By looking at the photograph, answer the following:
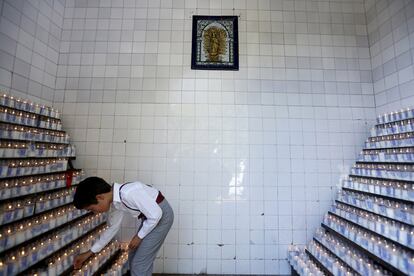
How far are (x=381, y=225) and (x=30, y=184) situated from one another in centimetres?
338

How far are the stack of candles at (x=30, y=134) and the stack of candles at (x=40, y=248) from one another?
1001 mm

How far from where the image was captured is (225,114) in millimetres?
3686

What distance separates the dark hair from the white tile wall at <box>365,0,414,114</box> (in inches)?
152

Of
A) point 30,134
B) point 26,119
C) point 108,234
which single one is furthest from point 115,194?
point 26,119

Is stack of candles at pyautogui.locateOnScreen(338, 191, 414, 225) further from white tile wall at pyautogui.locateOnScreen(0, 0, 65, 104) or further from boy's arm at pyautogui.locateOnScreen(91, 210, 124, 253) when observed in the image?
white tile wall at pyautogui.locateOnScreen(0, 0, 65, 104)

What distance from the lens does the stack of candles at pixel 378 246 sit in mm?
1846

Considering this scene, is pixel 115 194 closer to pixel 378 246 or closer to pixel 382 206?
pixel 378 246

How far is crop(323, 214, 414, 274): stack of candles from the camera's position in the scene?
6.06 feet

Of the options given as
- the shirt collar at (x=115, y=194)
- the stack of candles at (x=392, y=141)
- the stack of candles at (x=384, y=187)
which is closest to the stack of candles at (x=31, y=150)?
the shirt collar at (x=115, y=194)

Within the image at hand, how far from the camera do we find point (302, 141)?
3.65m

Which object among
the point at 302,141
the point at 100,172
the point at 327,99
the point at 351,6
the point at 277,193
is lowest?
the point at 277,193

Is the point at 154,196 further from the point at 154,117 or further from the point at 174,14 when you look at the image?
the point at 174,14

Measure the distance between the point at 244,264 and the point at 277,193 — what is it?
3.61 ft

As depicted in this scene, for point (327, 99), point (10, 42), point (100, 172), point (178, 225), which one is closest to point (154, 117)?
point (100, 172)
